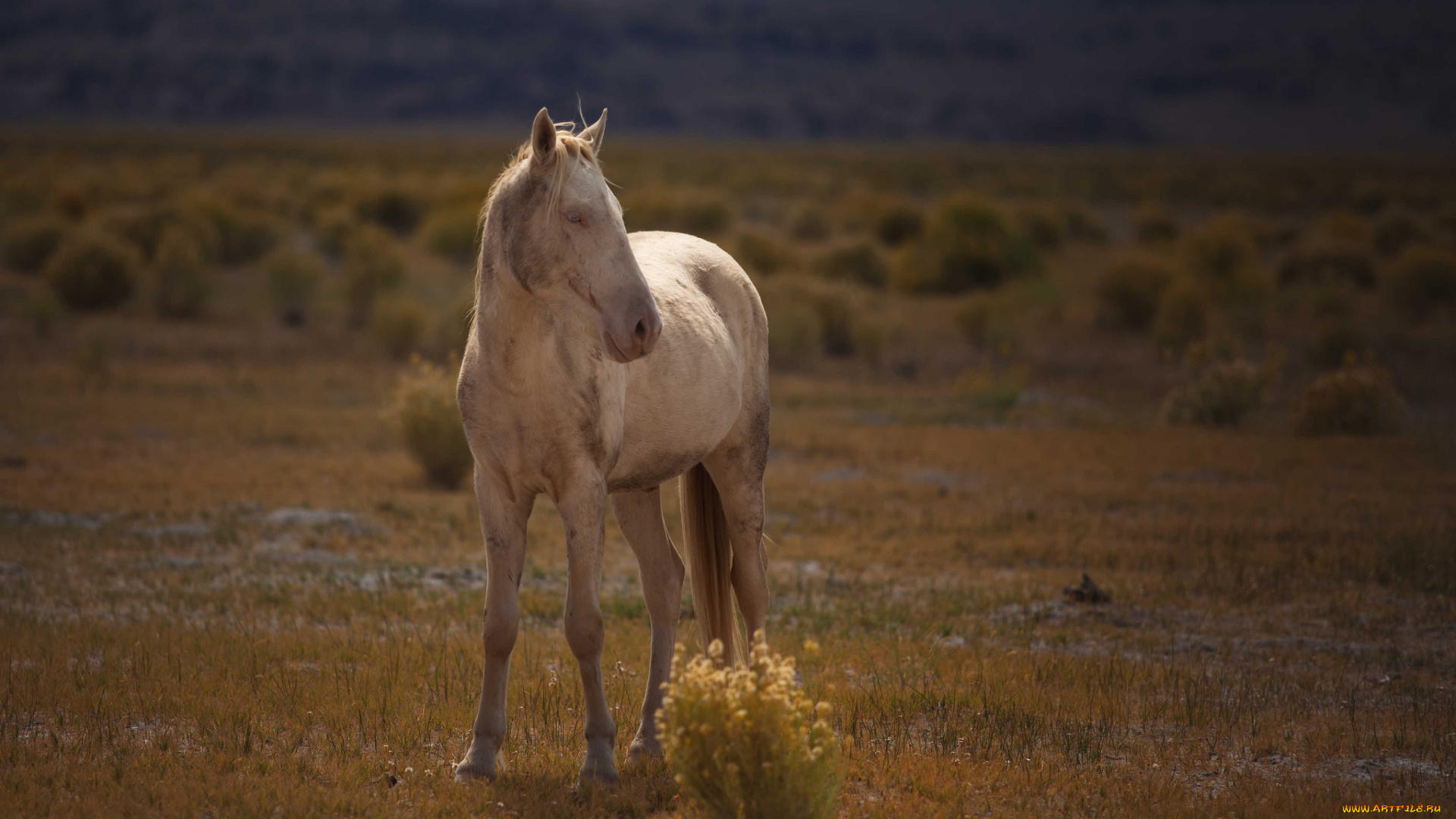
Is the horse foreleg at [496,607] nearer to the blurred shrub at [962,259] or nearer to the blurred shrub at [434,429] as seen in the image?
the blurred shrub at [434,429]

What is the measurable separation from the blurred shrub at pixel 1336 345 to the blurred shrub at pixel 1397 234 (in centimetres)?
1618

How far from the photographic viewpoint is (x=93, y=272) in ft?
75.7

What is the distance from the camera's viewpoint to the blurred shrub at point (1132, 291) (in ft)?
81.1

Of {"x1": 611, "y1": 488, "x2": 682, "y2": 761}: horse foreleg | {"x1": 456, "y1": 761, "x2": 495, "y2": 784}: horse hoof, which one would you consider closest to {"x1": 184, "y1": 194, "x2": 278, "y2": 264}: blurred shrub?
{"x1": 611, "y1": 488, "x2": 682, "y2": 761}: horse foreleg

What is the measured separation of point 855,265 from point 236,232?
51.4ft

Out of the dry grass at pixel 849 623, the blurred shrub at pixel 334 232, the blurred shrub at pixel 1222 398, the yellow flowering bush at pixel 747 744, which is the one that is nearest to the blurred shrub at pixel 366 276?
the blurred shrub at pixel 334 232

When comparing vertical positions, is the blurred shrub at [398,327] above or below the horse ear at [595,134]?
below

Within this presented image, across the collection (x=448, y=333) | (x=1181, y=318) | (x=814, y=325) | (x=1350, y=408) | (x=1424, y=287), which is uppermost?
(x=1424, y=287)

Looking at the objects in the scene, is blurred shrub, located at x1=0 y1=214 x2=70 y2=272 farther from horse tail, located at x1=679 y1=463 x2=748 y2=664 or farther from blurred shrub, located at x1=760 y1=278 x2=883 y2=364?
horse tail, located at x1=679 y1=463 x2=748 y2=664

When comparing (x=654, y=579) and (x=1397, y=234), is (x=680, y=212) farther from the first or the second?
(x=654, y=579)

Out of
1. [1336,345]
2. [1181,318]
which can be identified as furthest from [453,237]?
[1336,345]

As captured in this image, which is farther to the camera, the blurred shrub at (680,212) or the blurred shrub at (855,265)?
the blurred shrub at (680,212)

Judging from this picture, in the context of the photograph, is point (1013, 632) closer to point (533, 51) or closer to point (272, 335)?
point (272, 335)

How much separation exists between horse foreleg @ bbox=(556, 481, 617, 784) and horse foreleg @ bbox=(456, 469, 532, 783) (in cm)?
23
